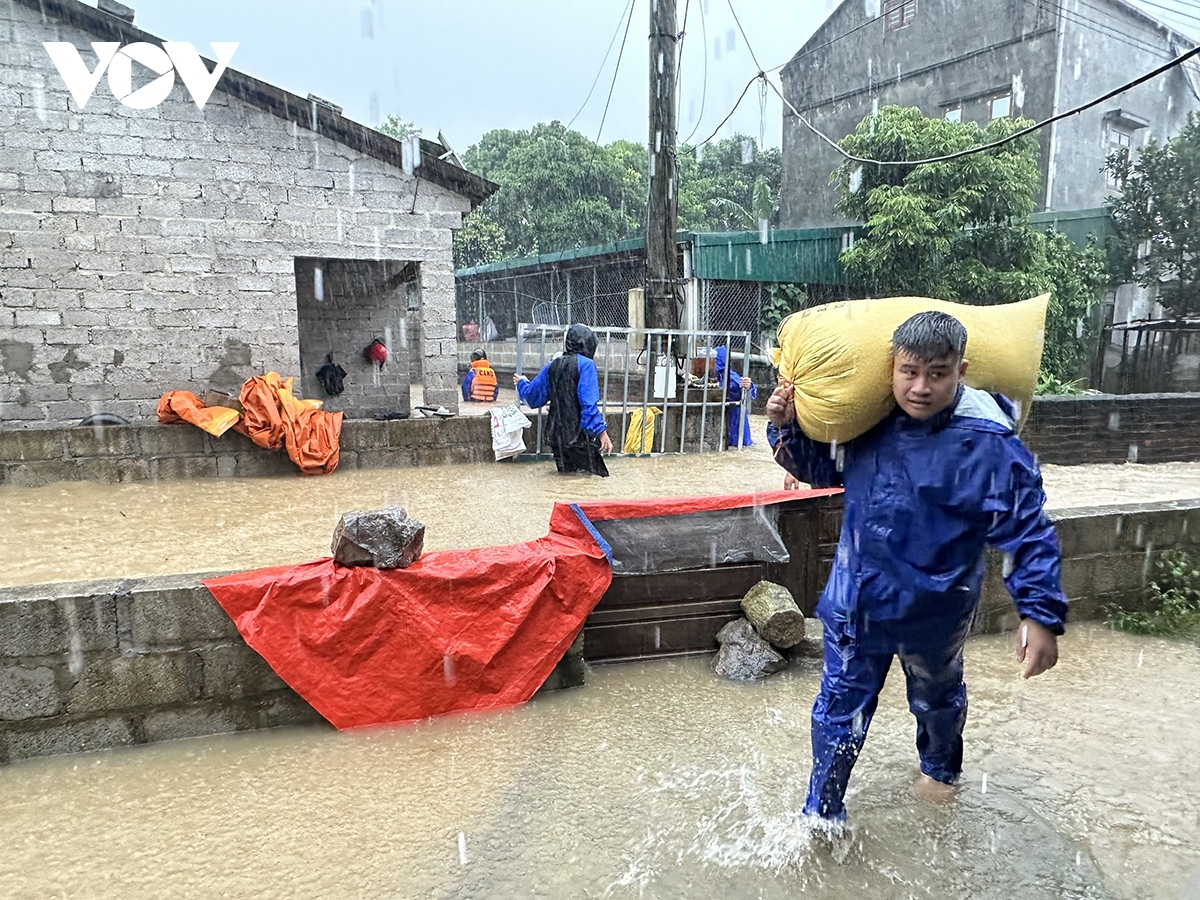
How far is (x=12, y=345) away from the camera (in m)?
8.20

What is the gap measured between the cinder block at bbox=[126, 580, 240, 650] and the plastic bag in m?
5.74

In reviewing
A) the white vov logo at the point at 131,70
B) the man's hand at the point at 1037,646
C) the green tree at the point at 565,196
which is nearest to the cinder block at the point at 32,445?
the white vov logo at the point at 131,70

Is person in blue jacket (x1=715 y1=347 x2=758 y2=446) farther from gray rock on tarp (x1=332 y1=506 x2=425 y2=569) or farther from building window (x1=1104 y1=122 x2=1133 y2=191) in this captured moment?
building window (x1=1104 y1=122 x2=1133 y2=191)

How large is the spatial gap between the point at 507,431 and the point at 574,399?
136 cm

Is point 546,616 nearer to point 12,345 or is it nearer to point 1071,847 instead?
point 1071,847

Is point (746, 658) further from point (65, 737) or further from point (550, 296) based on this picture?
point (550, 296)

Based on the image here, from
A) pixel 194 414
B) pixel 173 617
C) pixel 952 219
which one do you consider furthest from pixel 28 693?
pixel 952 219

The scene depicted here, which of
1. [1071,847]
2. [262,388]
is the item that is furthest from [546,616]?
[262,388]

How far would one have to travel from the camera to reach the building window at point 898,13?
20906 millimetres

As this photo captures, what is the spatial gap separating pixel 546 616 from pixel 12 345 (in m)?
8.15

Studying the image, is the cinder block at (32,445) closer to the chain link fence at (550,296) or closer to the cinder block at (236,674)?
the cinder block at (236,674)

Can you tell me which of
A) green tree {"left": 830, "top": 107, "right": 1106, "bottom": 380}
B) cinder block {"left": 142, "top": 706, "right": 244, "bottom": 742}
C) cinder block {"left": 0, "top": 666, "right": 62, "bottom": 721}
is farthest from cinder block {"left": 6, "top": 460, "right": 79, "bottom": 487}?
green tree {"left": 830, "top": 107, "right": 1106, "bottom": 380}

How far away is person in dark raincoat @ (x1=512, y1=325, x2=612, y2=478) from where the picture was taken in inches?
291

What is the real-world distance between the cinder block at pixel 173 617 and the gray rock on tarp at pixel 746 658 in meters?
2.11
